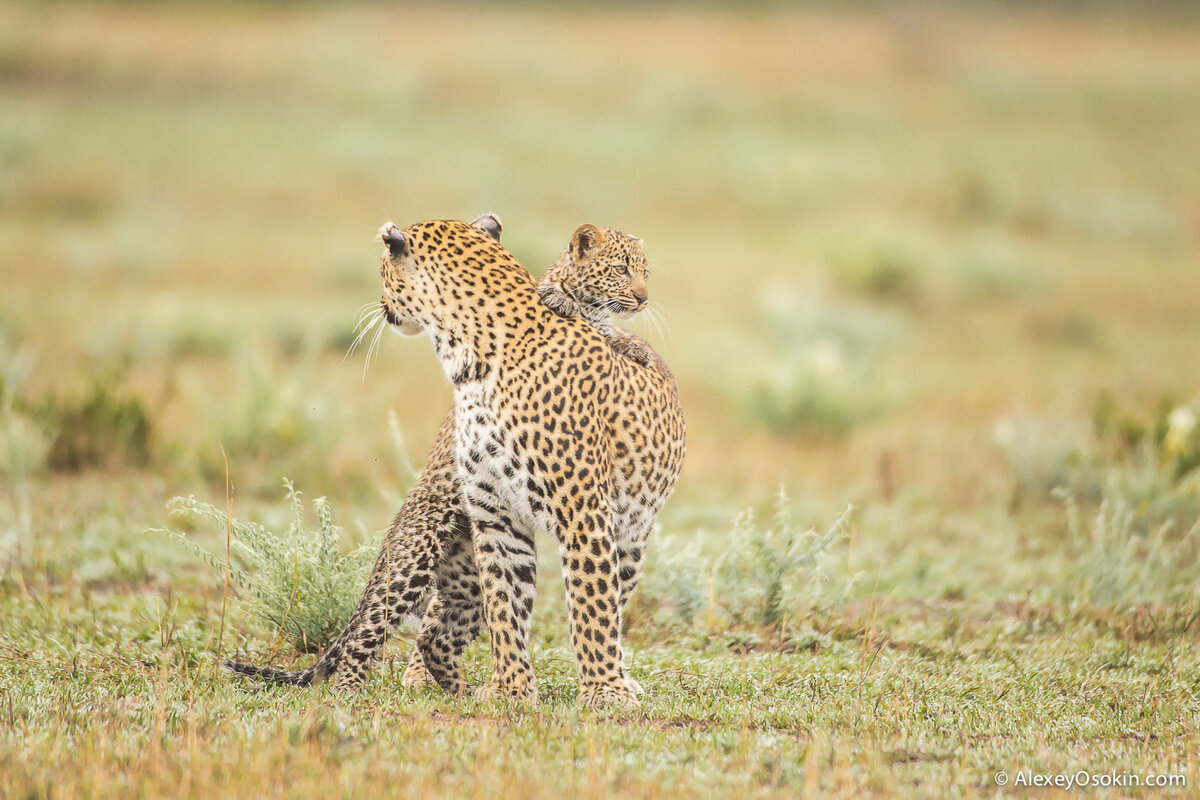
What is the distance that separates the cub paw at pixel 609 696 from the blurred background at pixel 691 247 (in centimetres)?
189

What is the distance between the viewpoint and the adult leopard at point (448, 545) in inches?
214

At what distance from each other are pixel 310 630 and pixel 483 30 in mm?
31466

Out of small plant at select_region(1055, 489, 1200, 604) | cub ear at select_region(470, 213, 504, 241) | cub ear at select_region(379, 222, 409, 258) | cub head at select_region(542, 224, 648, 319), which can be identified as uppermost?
cub ear at select_region(470, 213, 504, 241)

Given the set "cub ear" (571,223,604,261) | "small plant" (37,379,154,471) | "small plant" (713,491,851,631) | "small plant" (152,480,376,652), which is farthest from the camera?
"small plant" (37,379,154,471)

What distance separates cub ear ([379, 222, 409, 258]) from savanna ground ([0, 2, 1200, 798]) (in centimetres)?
158

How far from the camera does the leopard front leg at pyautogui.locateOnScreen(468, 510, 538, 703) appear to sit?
17.7 feet

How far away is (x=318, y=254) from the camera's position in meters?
18.6

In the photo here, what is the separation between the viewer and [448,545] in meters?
5.66

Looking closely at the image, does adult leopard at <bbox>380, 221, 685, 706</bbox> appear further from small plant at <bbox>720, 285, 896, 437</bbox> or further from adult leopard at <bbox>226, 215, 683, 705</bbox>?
small plant at <bbox>720, 285, 896, 437</bbox>

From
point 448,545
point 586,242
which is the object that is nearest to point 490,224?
point 586,242

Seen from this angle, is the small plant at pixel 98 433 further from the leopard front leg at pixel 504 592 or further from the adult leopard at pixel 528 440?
the leopard front leg at pixel 504 592

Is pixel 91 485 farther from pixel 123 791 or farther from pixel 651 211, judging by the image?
pixel 651 211

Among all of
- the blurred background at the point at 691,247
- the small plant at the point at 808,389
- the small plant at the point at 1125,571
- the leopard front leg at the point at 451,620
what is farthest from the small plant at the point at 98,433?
the small plant at the point at 1125,571

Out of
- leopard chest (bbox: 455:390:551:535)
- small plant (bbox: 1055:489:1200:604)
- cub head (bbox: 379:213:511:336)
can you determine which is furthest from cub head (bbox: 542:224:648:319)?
small plant (bbox: 1055:489:1200:604)
